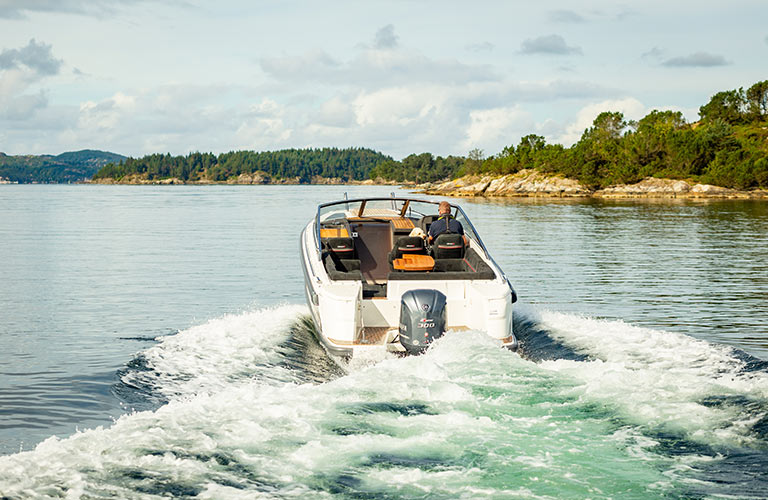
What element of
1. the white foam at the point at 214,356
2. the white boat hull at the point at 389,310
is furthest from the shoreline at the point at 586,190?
the white foam at the point at 214,356

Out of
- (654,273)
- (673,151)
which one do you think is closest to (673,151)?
(673,151)

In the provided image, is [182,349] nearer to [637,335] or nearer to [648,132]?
[637,335]

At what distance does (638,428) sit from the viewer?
5938mm

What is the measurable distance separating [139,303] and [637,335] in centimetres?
1033

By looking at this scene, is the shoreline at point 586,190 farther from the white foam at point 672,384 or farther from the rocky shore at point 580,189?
the white foam at point 672,384

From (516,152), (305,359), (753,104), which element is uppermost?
(753,104)

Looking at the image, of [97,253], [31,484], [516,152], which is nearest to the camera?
[31,484]

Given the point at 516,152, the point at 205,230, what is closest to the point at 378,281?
the point at 205,230

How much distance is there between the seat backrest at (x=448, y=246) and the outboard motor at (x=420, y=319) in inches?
90.7

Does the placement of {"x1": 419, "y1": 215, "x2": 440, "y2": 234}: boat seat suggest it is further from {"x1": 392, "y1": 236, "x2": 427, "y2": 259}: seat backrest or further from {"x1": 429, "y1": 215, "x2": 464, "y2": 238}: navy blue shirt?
{"x1": 392, "y1": 236, "x2": 427, "y2": 259}: seat backrest

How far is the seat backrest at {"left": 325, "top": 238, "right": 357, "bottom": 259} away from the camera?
1138 centimetres

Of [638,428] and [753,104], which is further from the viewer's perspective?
[753,104]

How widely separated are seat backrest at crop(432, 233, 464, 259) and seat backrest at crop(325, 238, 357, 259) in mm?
1509

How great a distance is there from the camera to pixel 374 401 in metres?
6.74
